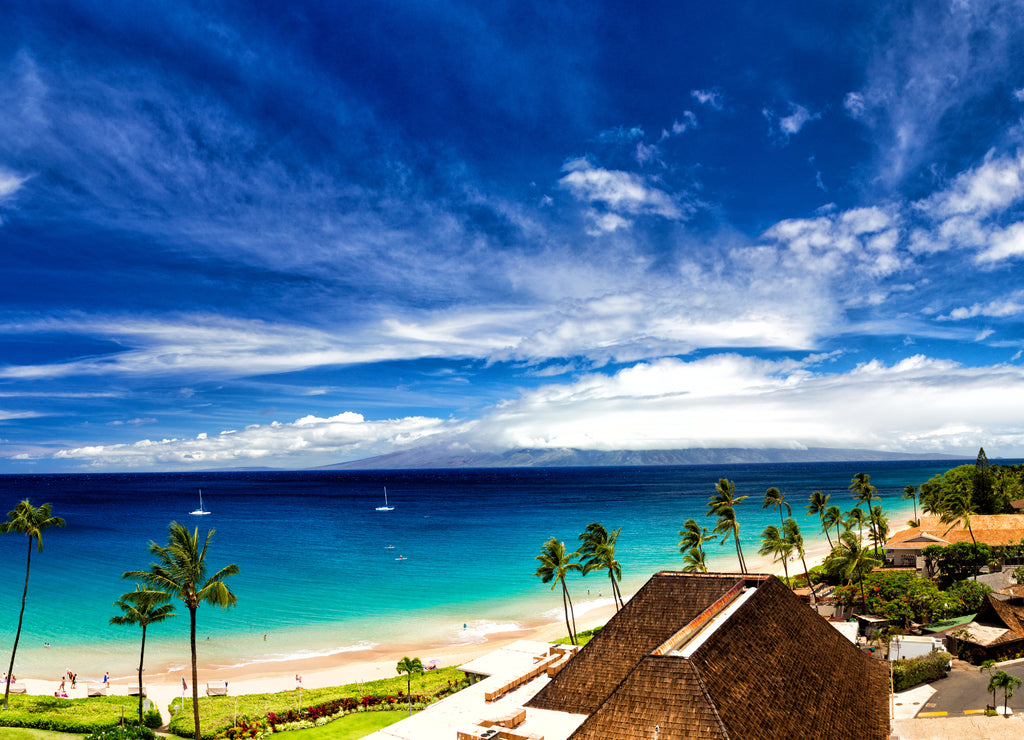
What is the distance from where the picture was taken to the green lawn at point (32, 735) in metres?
27.8

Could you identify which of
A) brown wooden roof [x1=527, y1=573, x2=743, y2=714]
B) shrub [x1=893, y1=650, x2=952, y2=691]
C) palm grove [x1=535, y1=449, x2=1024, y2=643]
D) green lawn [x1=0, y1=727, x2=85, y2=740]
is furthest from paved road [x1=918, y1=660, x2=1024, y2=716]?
green lawn [x1=0, y1=727, x2=85, y2=740]

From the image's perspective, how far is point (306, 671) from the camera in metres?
43.7

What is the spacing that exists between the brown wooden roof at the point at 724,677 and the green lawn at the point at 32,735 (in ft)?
80.9

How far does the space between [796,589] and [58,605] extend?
7892 centimetres

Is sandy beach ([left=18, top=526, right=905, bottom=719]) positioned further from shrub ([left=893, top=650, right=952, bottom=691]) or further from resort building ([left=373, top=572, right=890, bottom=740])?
shrub ([left=893, top=650, right=952, bottom=691])

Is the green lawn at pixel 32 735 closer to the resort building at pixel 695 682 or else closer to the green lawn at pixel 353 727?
the green lawn at pixel 353 727

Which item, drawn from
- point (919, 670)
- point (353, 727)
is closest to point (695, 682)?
point (353, 727)

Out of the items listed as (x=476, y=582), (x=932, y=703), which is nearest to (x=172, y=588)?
(x=932, y=703)

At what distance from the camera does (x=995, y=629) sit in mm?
33562

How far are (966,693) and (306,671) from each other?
42101 millimetres

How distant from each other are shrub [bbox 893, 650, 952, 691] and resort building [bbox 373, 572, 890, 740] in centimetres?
793

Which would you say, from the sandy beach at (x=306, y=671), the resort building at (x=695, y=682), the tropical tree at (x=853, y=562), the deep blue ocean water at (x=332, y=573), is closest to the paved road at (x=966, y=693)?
the resort building at (x=695, y=682)

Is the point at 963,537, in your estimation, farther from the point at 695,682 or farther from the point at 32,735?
the point at 32,735

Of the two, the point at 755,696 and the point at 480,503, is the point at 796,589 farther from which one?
the point at 480,503
